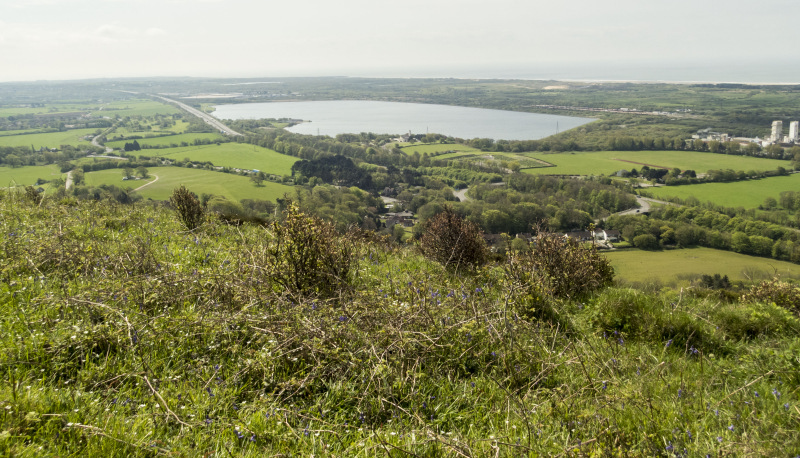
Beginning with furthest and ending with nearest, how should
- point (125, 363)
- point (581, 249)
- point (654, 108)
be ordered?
point (654, 108), point (581, 249), point (125, 363)

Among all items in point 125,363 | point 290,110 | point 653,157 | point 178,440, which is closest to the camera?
point 178,440

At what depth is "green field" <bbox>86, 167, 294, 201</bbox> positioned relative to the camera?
122 feet

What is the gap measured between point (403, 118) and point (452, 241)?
126m

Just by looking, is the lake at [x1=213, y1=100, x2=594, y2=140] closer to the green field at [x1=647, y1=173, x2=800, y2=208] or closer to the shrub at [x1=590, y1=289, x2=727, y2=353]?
the green field at [x1=647, y1=173, x2=800, y2=208]

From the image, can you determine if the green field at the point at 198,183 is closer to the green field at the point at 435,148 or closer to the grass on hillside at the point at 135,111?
the green field at the point at 435,148

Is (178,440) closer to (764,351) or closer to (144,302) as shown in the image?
(144,302)

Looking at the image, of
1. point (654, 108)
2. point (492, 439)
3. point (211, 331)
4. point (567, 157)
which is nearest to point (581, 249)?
point (492, 439)

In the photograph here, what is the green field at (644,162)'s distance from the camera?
58.6 meters

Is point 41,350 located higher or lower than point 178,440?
higher

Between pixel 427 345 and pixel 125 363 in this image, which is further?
pixel 427 345

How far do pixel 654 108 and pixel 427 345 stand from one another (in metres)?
134

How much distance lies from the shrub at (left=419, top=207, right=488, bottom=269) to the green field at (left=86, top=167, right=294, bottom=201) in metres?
29.0

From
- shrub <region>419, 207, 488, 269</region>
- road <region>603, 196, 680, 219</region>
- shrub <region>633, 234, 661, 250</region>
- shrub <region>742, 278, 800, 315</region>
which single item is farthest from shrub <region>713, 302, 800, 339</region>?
road <region>603, 196, 680, 219</region>

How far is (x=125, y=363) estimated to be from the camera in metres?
2.80
